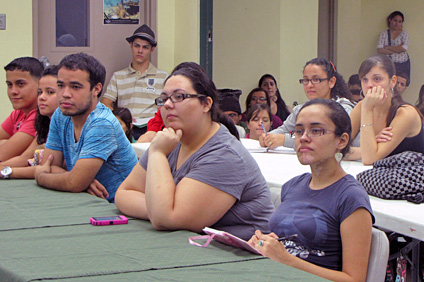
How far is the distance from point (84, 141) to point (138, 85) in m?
3.73

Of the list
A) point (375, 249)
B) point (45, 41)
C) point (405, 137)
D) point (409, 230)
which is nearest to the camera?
point (375, 249)

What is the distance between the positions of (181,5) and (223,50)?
893mm

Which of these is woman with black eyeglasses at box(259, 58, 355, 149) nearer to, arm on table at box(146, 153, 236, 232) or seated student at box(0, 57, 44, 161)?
seated student at box(0, 57, 44, 161)

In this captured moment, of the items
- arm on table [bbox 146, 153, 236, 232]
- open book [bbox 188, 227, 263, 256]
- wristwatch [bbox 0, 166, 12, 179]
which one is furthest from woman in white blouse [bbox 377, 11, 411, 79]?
open book [bbox 188, 227, 263, 256]

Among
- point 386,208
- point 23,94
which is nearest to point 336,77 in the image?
point 386,208

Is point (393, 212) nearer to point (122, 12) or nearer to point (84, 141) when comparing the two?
point (84, 141)

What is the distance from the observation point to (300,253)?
2.00 m

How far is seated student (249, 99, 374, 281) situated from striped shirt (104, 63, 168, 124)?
15.0ft

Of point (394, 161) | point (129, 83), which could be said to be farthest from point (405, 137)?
point (129, 83)

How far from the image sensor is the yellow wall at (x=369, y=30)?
31.6 ft

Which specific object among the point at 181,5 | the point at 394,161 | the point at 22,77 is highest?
the point at 181,5

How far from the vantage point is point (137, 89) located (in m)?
6.68

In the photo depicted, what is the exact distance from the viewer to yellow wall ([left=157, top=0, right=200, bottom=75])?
22.3 feet

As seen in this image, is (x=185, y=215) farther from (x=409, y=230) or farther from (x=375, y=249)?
(x=409, y=230)
